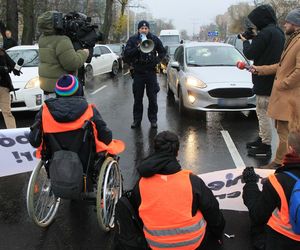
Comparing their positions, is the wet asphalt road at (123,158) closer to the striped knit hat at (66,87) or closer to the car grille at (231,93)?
the car grille at (231,93)

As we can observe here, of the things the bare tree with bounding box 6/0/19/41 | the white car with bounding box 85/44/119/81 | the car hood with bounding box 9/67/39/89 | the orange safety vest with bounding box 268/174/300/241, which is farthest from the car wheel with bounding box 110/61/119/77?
the orange safety vest with bounding box 268/174/300/241

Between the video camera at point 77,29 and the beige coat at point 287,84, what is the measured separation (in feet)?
8.66

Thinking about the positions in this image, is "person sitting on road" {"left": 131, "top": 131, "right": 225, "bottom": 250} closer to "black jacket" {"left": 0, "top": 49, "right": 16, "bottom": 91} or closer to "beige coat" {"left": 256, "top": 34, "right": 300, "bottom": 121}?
"beige coat" {"left": 256, "top": 34, "right": 300, "bottom": 121}

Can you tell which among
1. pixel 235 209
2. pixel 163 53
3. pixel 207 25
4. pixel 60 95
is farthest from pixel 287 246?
pixel 207 25

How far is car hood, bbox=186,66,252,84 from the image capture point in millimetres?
8312

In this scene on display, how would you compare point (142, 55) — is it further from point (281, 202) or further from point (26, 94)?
point (281, 202)

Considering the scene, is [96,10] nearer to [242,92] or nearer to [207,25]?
[242,92]

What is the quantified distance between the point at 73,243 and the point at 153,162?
131cm

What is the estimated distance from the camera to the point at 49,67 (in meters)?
5.62

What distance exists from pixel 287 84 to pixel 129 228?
8.80ft

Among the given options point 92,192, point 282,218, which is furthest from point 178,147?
point 92,192

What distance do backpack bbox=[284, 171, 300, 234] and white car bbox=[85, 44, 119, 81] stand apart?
13.3 m

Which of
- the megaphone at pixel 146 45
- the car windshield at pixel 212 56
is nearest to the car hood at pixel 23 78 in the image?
the megaphone at pixel 146 45

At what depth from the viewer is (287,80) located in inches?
190
